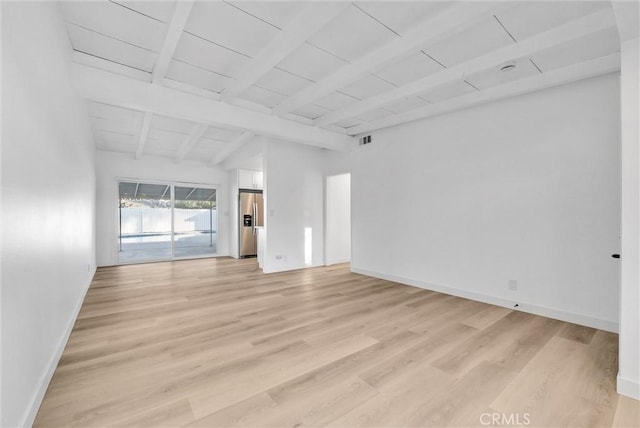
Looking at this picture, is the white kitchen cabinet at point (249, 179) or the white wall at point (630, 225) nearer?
the white wall at point (630, 225)

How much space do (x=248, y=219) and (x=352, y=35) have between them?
621 centimetres

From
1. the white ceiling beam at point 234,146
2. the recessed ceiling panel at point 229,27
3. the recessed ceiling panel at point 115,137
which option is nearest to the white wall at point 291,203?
the white ceiling beam at point 234,146

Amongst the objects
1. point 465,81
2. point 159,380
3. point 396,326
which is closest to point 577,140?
point 465,81

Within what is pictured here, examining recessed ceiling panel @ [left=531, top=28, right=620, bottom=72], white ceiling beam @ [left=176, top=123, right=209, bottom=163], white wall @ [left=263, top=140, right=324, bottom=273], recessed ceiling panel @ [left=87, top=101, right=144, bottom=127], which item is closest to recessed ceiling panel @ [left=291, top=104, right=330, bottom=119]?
white wall @ [left=263, top=140, right=324, bottom=273]

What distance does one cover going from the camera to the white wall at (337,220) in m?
6.67

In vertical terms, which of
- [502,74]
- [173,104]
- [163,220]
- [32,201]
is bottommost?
[163,220]

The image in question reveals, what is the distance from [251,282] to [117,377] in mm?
2999

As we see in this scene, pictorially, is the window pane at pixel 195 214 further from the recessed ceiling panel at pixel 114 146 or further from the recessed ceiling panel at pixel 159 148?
the recessed ceiling panel at pixel 114 146

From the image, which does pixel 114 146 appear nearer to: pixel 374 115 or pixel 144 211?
pixel 144 211

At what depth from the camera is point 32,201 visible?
5.44 feet

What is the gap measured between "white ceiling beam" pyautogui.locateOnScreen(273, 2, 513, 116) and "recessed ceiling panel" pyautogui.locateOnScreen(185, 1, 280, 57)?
93 cm

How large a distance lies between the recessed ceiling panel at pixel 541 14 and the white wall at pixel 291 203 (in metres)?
4.32

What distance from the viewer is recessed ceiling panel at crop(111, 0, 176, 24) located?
2259 mm

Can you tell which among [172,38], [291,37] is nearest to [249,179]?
[172,38]
